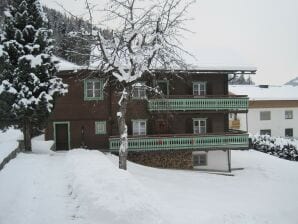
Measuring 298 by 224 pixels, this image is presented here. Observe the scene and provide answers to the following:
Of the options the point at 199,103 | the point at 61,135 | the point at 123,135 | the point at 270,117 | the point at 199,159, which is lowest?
the point at 199,159

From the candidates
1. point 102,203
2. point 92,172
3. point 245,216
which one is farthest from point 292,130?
point 102,203

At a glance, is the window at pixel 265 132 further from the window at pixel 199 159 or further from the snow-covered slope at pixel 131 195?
the snow-covered slope at pixel 131 195

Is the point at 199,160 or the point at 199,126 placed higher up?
the point at 199,126

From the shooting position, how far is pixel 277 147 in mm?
39344

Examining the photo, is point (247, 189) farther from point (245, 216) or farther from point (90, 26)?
point (90, 26)

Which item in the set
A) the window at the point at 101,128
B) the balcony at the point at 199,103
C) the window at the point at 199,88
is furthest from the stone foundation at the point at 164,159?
the window at the point at 199,88

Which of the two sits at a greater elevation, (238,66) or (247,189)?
(238,66)

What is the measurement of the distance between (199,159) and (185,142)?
322cm

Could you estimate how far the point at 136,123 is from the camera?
29062 mm

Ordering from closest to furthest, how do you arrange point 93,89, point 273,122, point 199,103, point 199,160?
point 199,103 < point 93,89 < point 199,160 < point 273,122

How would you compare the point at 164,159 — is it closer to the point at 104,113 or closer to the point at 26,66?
the point at 104,113

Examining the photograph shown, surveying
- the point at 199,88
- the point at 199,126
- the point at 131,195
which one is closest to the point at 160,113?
the point at 199,126

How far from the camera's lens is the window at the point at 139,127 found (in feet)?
95.0

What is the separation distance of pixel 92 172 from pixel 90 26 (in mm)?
8619
